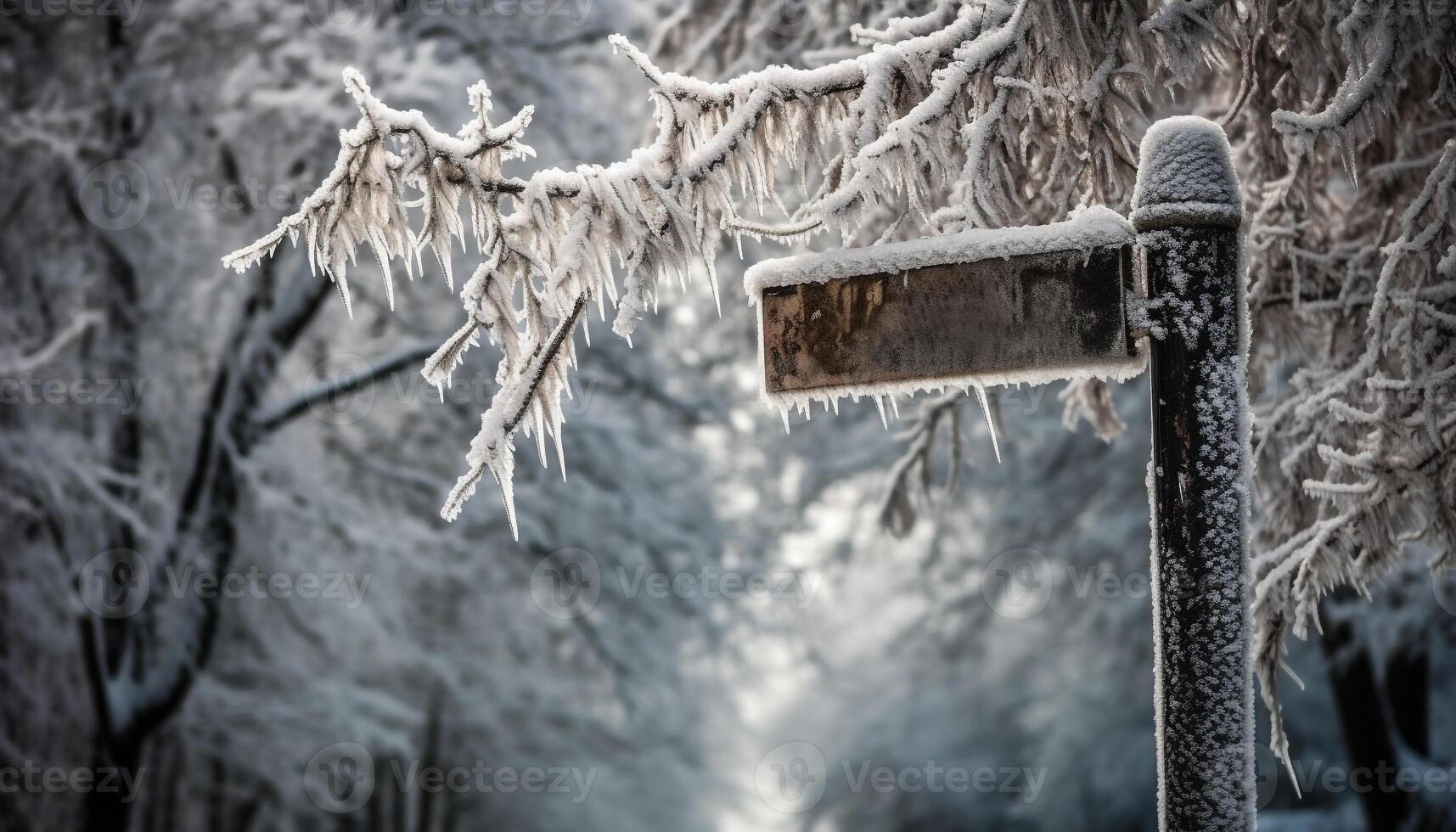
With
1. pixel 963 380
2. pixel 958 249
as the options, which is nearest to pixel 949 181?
pixel 958 249

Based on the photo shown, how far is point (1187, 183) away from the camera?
248 centimetres

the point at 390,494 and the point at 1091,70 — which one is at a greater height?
the point at 1091,70

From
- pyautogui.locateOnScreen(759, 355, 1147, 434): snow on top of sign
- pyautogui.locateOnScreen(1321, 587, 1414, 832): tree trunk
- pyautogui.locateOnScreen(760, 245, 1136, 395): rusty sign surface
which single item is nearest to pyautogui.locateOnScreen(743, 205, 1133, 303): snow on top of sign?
pyautogui.locateOnScreen(760, 245, 1136, 395): rusty sign surface

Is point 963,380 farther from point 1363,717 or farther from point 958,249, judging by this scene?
point 1363,717

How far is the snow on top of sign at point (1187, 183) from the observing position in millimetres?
2461

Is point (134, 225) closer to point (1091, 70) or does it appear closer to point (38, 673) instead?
point (38, 673)

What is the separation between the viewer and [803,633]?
15688mm

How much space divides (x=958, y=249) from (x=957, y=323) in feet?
0.50

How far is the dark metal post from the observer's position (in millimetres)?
2447

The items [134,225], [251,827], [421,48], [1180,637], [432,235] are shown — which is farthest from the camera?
[251,827]

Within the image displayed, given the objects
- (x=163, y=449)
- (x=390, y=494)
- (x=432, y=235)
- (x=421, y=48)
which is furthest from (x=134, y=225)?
(x=432, y=235)

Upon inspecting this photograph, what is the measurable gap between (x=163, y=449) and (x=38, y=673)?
265cm

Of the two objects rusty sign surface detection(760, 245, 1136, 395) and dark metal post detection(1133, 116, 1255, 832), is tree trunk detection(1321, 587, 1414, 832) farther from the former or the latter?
rusty sign surface detection(760, 245, 1136, 395)

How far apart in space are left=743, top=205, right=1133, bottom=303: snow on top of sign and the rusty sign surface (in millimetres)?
15
